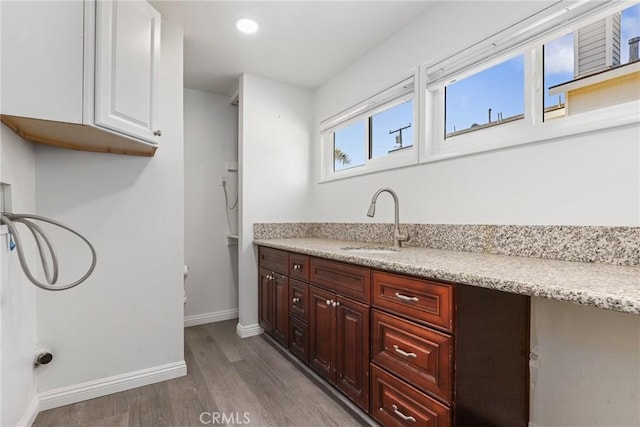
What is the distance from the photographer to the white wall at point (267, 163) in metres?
2.81

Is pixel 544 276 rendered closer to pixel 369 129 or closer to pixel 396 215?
pixel 396 215

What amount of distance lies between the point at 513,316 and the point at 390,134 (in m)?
1.57

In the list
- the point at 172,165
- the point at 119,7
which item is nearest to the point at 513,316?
the point at 172,165

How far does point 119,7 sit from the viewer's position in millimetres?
1484

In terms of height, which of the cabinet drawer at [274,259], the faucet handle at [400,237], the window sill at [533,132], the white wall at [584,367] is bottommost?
the white wall at [584,367]

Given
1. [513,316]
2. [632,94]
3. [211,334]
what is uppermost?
[632,94]

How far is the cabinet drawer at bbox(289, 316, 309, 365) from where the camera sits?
2.07 m

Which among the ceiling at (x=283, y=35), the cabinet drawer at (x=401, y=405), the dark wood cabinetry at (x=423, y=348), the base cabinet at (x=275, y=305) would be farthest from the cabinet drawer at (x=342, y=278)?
the ceiling at (x=283, y=35)

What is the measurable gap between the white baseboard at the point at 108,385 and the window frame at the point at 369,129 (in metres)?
1.93

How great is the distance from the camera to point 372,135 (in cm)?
266

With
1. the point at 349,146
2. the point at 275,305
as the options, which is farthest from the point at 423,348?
the point at 349,146

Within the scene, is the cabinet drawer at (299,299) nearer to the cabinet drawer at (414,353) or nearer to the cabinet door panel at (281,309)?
the cabinet door panel at (281,309)

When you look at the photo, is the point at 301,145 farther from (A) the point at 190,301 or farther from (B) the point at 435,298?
(B) the point at 435,298

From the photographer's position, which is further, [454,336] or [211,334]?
[211,334]
